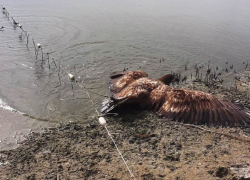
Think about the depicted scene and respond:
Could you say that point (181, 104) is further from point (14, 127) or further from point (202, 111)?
point (14, 127)

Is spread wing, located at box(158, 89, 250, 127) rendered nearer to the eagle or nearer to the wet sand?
the eagle

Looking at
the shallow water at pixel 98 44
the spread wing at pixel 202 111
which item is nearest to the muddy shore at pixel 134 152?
the spread wing at pixel 202 111

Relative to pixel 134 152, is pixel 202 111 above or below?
above

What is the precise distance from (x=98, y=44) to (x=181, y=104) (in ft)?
18.8

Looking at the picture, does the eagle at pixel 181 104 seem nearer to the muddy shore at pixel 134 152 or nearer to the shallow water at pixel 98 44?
the muddy shore at pixel 134 152

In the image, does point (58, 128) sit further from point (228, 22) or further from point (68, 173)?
point (228, 22)

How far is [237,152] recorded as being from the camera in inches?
165

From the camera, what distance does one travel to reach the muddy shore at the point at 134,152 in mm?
3676

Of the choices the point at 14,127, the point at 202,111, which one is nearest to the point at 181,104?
the point at 202,111

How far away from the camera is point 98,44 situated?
9.95 m

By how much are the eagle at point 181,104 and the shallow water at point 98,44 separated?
1.01 m

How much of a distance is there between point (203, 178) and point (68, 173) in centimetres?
205

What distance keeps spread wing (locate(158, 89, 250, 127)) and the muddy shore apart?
18 centimetres

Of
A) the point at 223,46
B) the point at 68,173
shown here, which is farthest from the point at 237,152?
the point at 223,46
